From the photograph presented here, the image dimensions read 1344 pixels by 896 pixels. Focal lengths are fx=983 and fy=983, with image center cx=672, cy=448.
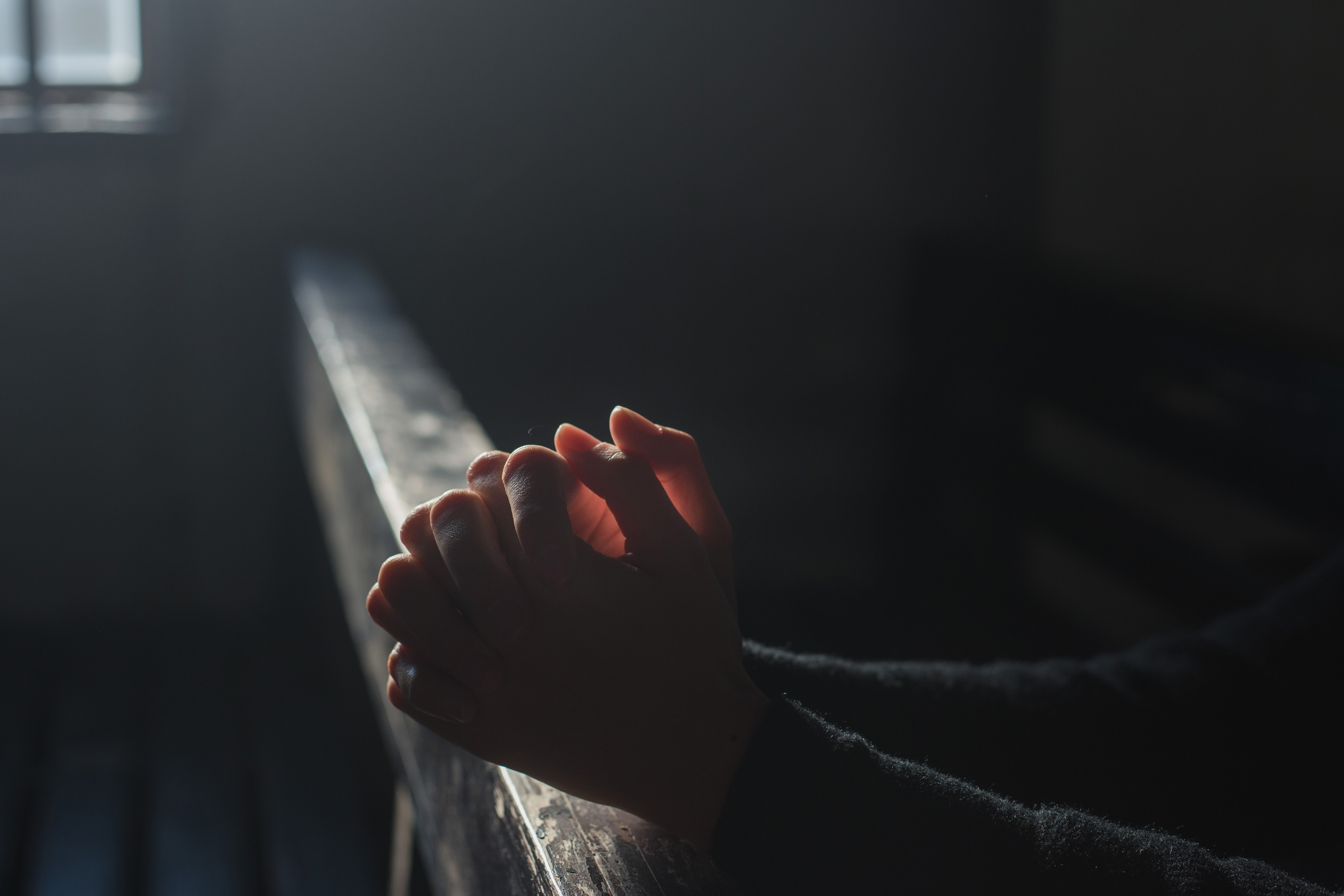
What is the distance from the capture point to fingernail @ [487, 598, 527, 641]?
385 millimetres

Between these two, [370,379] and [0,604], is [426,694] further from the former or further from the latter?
[0,604]

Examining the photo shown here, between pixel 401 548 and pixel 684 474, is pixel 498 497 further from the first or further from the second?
pixel 401 548

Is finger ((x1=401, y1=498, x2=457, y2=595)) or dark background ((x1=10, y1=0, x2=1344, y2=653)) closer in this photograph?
finger ((x1=401, y1=498, x2=457, y2=595))

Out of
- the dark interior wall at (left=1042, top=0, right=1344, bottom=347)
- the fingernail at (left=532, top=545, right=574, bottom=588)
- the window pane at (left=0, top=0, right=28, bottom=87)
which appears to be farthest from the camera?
the dark interior wall at (left=1042, top=0, right=1344, bottom=347)

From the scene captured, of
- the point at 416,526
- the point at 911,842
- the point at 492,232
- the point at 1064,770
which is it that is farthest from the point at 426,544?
the point at 492,232

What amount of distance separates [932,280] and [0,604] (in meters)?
2.11

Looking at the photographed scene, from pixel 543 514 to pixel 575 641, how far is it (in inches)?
2.1

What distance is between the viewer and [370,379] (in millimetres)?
1062

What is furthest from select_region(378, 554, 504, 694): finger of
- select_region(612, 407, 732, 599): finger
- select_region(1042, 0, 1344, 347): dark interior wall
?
select_region(1042, 0, 1344, 347): dark interior wall

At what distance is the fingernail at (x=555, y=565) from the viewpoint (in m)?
0.38

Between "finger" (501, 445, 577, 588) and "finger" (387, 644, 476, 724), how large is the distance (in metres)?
0.06

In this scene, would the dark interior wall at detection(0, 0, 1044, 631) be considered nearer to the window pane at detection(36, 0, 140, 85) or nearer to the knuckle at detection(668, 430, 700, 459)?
the window pane at detection(36, 0, 140, 85)

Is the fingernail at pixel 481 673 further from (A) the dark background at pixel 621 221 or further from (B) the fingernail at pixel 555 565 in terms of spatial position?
(A) the dark background at pixel 621 221

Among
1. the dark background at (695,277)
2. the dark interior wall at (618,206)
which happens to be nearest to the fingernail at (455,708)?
the dark background at (695,277)
